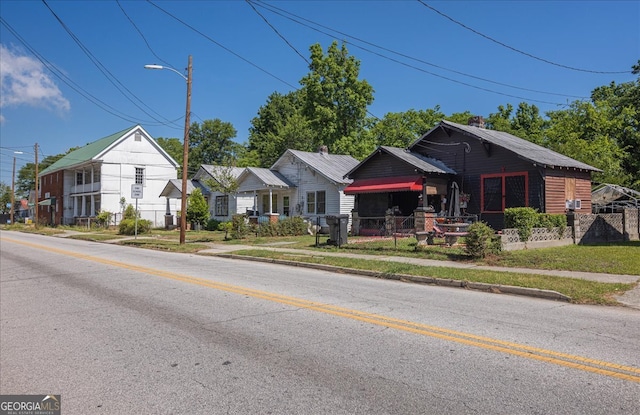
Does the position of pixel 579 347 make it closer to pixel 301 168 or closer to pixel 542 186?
pixel 542 186

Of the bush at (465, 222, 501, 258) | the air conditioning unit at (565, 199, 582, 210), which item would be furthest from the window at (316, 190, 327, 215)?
the bush at (465, 222, 501, 258)

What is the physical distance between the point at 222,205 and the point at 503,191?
23657mm

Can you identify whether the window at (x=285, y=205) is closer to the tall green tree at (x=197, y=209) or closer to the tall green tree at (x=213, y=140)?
the tall green tree at (x=197, y=209)

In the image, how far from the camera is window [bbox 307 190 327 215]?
3094 cm

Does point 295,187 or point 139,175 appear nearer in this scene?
point 295,187

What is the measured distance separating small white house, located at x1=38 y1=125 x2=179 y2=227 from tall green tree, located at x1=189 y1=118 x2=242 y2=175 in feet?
93.7

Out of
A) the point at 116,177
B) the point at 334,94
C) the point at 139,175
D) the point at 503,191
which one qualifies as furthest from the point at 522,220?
the point at 139,175

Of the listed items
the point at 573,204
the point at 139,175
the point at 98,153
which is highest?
the point at 98,153

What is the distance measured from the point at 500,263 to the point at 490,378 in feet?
30.0

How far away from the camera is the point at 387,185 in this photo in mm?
24281

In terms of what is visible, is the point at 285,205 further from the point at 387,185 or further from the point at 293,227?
the point at 387,185

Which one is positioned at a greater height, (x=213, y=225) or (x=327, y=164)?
(x=327, y=164)

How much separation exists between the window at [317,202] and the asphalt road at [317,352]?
69.0 feet

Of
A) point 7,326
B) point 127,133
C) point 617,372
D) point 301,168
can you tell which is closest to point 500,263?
point 617,372
